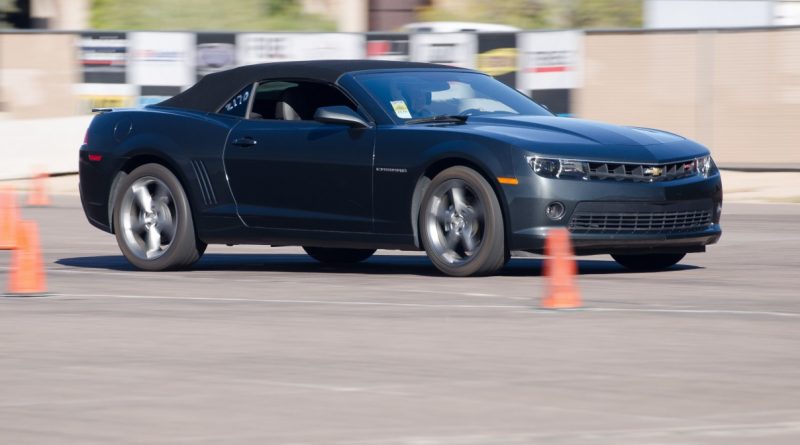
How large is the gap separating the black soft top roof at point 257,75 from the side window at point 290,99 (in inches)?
3.0

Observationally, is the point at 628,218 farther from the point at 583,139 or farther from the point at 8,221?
the point at 8,221

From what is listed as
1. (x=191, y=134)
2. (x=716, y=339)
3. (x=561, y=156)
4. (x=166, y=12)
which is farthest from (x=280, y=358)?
(x=166, y=12)

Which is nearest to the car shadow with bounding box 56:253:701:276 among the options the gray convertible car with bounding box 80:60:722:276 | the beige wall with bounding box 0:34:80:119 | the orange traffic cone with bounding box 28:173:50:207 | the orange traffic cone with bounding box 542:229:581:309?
the gray convertible car with bounding box 80:60:722:276

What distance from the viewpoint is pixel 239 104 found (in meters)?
11.7

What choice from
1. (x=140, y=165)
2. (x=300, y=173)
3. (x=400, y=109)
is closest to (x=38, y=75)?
(x=140, y=165)

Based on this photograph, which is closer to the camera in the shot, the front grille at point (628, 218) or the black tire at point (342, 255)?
the front grille at point (628, 218)

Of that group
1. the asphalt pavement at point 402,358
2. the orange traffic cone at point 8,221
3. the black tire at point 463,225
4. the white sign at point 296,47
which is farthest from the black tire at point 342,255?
the white sign at point 296,47

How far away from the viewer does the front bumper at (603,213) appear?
10227 mm

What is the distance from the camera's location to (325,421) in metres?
6.14

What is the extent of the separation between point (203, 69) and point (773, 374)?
18.8m

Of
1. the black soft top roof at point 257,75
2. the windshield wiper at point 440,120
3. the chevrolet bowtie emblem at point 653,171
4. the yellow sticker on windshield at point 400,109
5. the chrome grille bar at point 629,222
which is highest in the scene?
the black soft top roof at point 257,75

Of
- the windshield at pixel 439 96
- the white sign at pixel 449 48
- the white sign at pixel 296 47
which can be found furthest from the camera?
the white sign at pixel 296 47

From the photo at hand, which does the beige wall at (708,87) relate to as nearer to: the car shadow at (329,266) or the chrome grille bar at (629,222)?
the car shadow at (329,266)

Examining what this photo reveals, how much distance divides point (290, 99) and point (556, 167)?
2.28 metres
